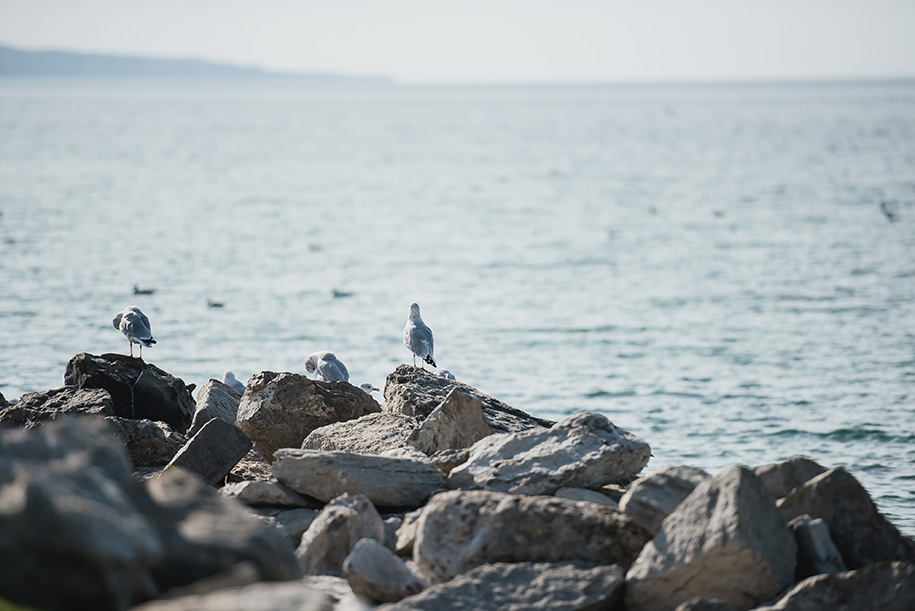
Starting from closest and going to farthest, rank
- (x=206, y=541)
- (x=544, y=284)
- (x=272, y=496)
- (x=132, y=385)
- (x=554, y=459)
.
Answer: (x=206, y=541)
(x=554, y=459)
(x=272, y=496)
(x=132, y=385)
(x=544, y=284)

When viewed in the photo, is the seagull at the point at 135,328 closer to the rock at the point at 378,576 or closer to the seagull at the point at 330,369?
the seagull at the point at 330,369

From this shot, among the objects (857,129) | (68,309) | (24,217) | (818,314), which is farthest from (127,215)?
(857,129)

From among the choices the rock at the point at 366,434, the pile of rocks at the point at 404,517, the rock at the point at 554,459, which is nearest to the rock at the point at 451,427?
the pile of rocks at the point at 404,517

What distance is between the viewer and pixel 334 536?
19.7ft

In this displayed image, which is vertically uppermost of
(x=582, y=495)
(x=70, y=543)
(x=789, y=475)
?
(x=70, y=543)

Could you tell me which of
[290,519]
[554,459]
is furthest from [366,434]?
[554,459]

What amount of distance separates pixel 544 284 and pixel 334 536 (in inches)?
776

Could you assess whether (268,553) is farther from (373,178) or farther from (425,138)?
(425,138)

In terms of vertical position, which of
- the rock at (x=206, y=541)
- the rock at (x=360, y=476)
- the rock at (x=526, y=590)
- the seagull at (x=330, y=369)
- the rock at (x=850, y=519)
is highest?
the rock at (x=206, y=541)

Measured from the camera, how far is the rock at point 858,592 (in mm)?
5066

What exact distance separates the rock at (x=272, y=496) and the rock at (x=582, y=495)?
1.76 meters

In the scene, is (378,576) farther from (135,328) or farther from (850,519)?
(135,328)

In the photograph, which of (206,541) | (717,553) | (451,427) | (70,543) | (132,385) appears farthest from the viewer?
(132,385)

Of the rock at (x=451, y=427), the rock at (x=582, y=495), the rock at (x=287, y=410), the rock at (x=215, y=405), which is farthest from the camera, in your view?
the rock at (x=215, y=405)
